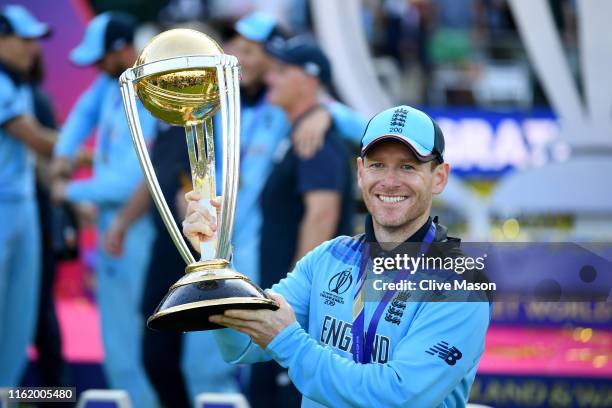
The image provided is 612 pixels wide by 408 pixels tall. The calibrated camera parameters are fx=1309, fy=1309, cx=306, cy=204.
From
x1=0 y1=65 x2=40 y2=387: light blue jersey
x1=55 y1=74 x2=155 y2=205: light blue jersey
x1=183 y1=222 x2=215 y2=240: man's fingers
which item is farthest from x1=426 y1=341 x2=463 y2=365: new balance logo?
x1=0 y1=65 x2=40 y2=387: light blue jersey

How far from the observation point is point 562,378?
5.39 m

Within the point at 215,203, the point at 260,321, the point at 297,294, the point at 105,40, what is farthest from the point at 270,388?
the point at 260,321

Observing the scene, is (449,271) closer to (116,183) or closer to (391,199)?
(391,199)

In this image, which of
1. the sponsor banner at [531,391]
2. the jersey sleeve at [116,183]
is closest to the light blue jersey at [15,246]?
the jersey sleeve at [116,183]

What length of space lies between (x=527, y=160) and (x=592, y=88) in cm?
157

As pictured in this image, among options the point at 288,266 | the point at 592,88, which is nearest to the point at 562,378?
the point at 288,266

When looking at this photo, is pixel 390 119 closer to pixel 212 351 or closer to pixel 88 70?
pixel 212 351

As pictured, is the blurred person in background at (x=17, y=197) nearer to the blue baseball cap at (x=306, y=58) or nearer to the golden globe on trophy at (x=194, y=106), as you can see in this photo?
the blue baseball cap at (x=306, y=58)

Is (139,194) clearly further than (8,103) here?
No

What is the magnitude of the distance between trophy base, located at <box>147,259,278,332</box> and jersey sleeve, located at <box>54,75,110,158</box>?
359 cm

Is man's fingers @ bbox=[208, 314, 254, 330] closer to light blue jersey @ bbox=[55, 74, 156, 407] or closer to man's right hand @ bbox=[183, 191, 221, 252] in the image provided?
man's right hand @ bbox=[183, 191, 221, 252]

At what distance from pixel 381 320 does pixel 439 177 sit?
31cm

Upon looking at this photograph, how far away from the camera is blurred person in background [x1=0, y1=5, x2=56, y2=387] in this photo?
5.79 m

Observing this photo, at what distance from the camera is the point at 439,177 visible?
99.3 inches
